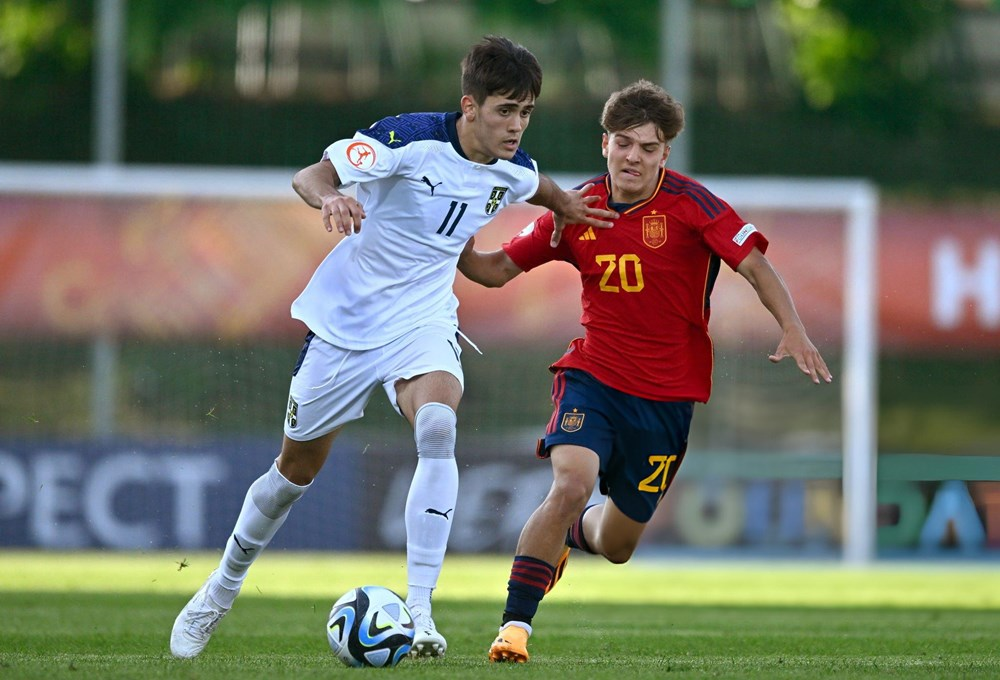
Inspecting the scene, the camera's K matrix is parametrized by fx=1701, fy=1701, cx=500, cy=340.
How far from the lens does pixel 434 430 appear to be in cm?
584

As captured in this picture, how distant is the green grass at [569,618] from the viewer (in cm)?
575

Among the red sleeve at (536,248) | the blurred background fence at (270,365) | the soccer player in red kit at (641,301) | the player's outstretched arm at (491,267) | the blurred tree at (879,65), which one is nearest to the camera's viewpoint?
the soccer player in red kit at (641,301)

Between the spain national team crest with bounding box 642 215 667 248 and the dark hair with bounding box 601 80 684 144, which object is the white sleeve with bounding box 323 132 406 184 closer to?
the dark hair with bounding box 601 80 684 144

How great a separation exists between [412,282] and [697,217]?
3.67 feet

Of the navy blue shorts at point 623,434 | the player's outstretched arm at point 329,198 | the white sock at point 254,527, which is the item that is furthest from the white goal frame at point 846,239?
the player's outstretched arm at point 329,198

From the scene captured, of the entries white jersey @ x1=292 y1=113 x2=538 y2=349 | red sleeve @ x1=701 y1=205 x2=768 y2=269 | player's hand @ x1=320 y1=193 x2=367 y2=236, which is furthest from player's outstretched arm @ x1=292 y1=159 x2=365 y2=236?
red sleeve @ x1=701 y1=205 x2=768 y2=269

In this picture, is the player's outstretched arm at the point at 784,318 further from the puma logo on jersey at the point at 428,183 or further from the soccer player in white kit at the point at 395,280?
the puma logo on jersey at the point at 428,183

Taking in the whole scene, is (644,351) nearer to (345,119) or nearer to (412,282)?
(412,282)

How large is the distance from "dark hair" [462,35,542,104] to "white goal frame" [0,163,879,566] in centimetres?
902

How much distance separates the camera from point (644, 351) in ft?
21.6

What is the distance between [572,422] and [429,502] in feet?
2.58

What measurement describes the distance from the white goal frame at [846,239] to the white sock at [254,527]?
27.6 feet

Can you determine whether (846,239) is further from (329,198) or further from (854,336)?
(329,198)

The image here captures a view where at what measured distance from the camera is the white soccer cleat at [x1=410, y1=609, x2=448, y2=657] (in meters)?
5.70
